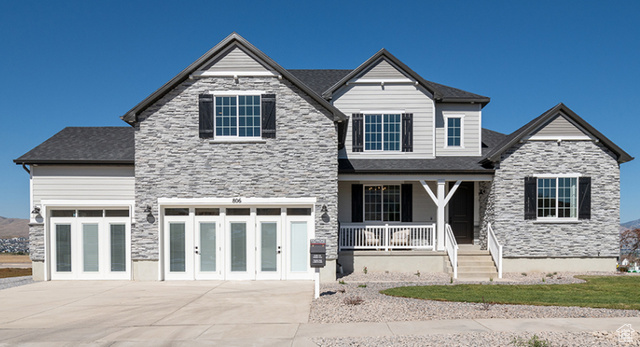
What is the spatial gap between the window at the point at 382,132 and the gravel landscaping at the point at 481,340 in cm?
1096

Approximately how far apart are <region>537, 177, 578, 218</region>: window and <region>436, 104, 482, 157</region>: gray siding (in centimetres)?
307

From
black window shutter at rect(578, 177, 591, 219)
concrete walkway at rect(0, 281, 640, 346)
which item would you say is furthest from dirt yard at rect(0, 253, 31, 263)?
black window shutter at rect(578, 177, 591, 219)

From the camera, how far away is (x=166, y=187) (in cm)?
1362

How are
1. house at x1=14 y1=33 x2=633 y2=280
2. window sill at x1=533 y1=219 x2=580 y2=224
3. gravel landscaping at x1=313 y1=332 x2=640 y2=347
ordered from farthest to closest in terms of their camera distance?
1. window sill at x1=533 y1=219 x2=580 y2=224
2. house at x1=14 y1=33 x2=633 y2=280
3. gravel landscaping at x1=313 y1=332 x2=640 y2=347

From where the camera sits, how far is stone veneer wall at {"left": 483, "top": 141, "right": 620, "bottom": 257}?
50.9 feet

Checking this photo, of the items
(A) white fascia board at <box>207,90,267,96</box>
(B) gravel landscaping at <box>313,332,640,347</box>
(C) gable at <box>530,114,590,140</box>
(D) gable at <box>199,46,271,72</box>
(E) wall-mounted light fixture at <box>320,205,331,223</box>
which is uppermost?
(D) gable at <box>199,46,271,72</box>

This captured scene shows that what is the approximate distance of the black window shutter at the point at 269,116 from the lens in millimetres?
13672

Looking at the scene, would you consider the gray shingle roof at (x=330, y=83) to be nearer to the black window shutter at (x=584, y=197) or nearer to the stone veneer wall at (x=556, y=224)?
the stone veneer wall at (x=556, y=224)

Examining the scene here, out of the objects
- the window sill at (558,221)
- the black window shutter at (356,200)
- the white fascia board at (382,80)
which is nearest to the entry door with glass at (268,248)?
the black window shutter at (356,200)

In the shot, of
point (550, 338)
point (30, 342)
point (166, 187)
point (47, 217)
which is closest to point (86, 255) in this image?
point (47, 217)

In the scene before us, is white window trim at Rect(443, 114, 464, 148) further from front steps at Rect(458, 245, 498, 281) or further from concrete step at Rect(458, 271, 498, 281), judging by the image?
concrete step at Rect(458, 271, 498, 281)

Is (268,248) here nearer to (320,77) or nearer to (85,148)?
(85,148)

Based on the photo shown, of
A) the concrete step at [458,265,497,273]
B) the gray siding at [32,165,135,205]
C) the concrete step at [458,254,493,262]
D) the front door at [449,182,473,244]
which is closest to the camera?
the gray siding at [32,165,135,205]

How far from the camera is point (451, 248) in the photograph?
14.9 m
